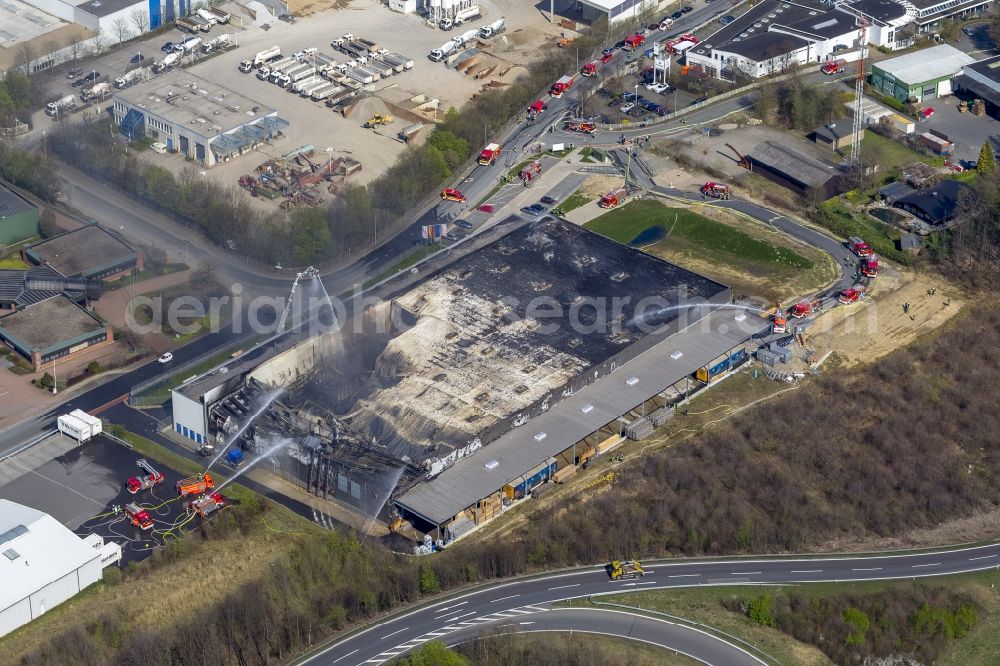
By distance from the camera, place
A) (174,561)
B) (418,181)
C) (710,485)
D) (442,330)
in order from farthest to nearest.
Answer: (418,181) < (442,330) < (710,485) < (174,561)

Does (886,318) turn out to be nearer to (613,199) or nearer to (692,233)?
(692,233)

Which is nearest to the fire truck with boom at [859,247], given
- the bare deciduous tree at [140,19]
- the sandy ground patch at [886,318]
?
the sandy ground patch at [886,318]

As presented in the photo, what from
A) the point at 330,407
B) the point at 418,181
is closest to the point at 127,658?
the point at 330,407

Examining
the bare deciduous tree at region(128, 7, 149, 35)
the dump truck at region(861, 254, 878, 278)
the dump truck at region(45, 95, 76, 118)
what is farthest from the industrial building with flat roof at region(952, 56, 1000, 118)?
the dump truck at region(45, 95, 76, 118)

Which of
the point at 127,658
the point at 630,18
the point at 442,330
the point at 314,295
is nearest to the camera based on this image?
the point at 127,658

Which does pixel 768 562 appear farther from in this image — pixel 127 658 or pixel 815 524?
pixel 127 658

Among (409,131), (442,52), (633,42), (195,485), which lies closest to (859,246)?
(409,131)
